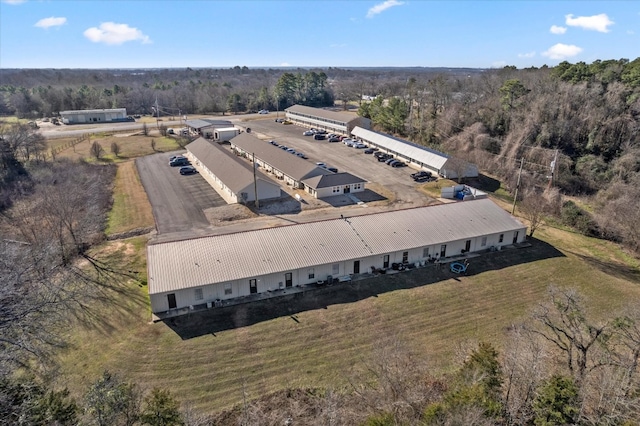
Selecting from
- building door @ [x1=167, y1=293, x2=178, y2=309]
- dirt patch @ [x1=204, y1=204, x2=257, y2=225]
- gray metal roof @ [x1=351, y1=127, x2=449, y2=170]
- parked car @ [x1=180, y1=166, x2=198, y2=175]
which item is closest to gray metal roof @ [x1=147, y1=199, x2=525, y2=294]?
building door @ [x1=167, y1=293, x2=178, y2=309]

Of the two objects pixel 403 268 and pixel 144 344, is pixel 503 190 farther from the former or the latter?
pixel 144 344

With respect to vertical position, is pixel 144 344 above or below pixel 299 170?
below

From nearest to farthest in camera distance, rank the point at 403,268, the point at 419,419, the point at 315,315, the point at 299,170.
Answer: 1. the point at 419,419
2. the point at 315,315
3. the point at 403,268
4. the point at 299,170

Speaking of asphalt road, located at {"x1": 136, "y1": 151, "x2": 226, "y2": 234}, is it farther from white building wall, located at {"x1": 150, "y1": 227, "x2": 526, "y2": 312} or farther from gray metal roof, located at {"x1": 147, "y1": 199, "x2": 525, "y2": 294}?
white building wall, located at {"x1": 150, "y1": 227, "x2": 526, "y2": 312}

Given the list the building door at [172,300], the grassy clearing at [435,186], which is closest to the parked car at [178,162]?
the grassy clearing at [435,186]

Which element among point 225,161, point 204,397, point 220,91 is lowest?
point 204,397

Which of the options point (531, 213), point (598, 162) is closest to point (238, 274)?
point (531, 213)

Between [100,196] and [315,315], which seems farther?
[100,196]

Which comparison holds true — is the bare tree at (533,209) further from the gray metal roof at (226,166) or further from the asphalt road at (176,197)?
the asphalt road at (176,197)
